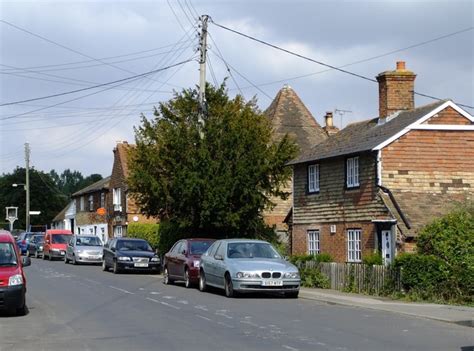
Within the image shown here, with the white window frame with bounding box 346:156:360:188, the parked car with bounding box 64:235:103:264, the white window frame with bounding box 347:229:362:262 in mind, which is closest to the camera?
the white window frame with bounding box 347:229:362:262

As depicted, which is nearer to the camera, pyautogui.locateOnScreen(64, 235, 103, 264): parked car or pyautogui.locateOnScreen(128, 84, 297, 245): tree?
pyautogui.locateOnScreen(128, 84, 297, 245): tree

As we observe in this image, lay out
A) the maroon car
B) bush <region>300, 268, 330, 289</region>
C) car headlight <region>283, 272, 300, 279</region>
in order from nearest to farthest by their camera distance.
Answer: car headlight <region>283, 272, 300, 279</region>, the maroon car, bush <region>300, 268, 330, 289</region>

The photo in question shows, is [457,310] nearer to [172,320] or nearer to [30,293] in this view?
[172,320]

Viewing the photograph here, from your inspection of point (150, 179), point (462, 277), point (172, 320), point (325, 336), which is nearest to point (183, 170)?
point (150, 179)

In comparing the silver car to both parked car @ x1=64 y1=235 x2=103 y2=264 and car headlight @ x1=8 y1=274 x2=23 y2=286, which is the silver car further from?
parked car @ x1=64 y1=235 x2=103 y2=264

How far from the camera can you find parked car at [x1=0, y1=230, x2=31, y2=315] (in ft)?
50.0

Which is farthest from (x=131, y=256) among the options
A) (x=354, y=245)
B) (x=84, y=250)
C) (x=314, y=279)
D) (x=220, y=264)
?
(x=220, y=264)

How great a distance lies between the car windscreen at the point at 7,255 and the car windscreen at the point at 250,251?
655 centimetres

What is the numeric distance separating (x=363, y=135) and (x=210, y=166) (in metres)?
6.24

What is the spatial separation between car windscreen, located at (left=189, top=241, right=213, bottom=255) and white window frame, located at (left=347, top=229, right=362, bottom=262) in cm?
598

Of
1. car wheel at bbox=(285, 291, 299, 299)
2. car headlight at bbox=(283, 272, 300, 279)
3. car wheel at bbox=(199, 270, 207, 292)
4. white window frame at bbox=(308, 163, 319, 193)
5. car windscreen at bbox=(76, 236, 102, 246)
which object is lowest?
car wheel at bbox=(285, 291, 299, 299)

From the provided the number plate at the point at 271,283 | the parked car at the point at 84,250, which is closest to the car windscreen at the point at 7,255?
the number plate at the point at 271,283

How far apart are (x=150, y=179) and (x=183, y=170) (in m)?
1.78

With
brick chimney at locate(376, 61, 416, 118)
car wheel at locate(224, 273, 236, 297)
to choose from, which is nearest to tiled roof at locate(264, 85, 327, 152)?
brick chimney at locate(376, 61, 416, 118)
